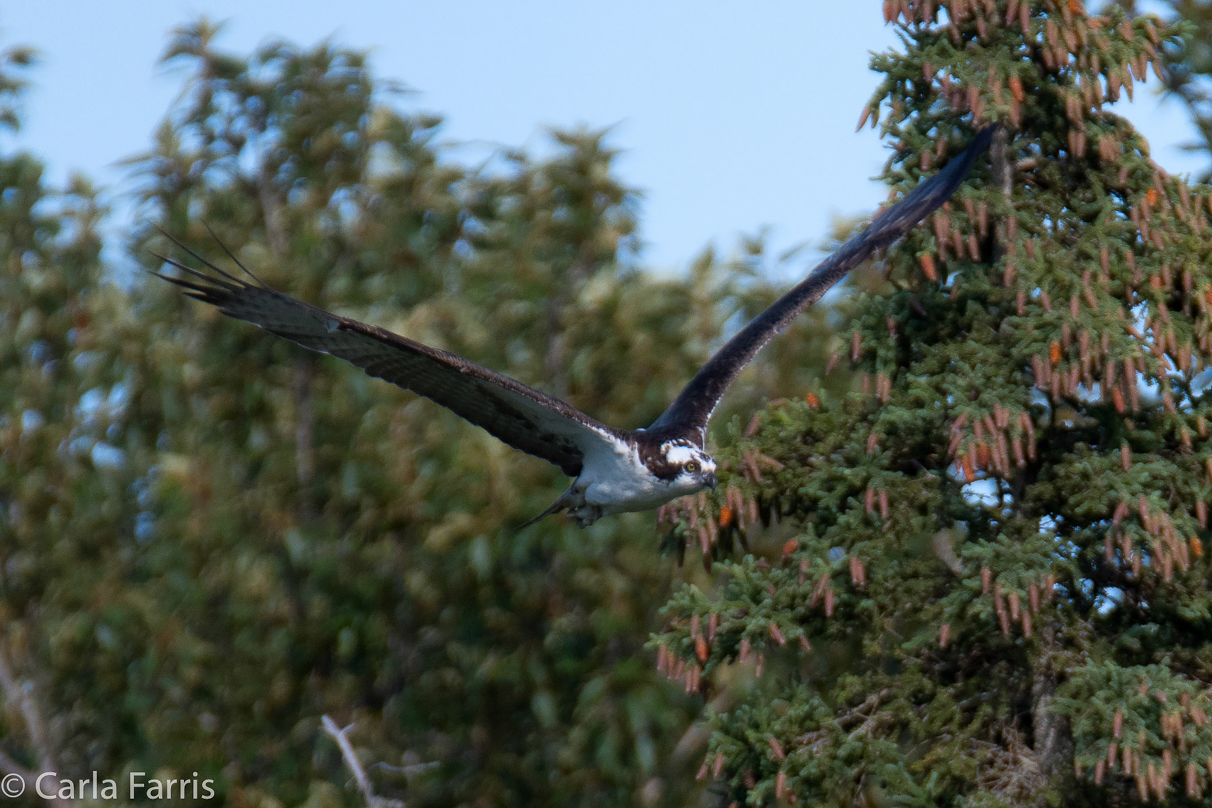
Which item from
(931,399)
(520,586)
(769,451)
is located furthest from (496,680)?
(931,399)

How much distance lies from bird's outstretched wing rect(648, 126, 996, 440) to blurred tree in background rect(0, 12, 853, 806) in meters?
2.36

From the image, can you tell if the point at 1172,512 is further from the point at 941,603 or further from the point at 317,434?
the point at 317,434

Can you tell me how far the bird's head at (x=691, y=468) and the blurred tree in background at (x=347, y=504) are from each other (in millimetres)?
Result: 3552

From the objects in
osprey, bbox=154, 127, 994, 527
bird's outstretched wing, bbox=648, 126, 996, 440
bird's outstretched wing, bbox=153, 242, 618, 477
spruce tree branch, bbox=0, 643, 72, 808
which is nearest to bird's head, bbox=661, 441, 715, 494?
osprey, bbox=154, 127, 994, 527

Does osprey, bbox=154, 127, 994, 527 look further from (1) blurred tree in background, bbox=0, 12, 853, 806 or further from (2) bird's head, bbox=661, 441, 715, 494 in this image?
(1) blurred tree in background, bbox=0, 12, 853, 806

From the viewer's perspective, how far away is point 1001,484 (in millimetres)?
7930

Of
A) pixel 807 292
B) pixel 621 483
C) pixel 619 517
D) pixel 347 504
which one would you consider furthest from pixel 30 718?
pixel 807 292

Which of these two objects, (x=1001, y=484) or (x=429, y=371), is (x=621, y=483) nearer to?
(x=429, y=371)

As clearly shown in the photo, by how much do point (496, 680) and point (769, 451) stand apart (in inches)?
199

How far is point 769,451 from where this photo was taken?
26.4 feet

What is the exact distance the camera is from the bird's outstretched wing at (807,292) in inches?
318

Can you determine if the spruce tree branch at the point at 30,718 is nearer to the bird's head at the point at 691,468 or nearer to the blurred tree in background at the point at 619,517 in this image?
the blurred tree in background at the point at 619,517

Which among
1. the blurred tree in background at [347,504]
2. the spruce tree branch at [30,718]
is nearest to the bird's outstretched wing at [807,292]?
the blurred tree in background at [347,504]

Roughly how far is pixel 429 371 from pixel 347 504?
494 centimetres
